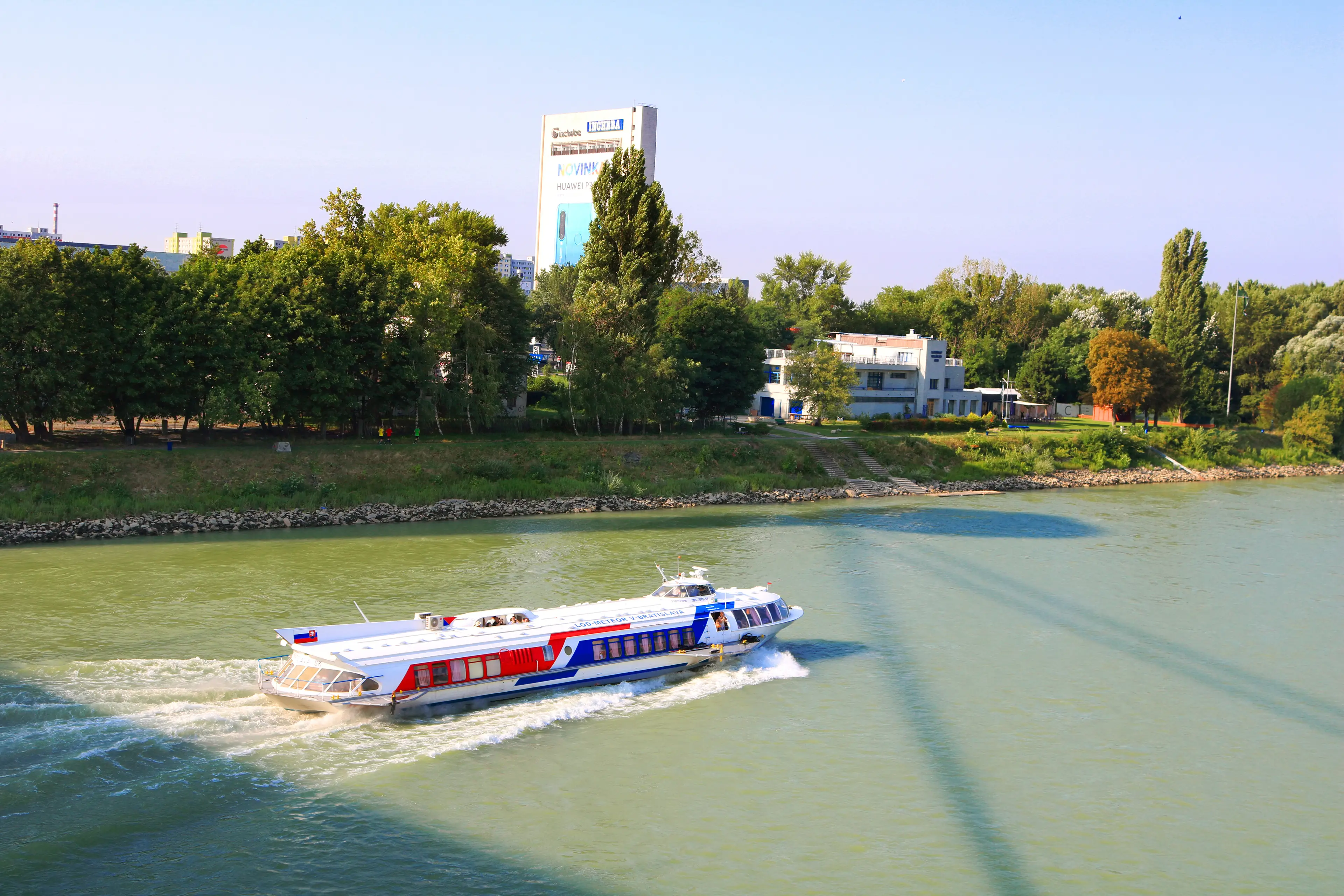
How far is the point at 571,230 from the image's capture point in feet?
288

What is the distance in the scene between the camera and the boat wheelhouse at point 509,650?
71.5ft

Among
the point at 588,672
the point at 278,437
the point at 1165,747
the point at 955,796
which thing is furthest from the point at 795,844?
the point at 278,437

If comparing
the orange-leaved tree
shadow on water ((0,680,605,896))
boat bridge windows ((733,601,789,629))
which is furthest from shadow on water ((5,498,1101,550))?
the orange-leaved tree

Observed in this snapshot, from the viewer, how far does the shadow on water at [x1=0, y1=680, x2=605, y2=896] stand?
15.9 m

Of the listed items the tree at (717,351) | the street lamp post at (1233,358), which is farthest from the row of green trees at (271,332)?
the street lamp post at (1233,358)

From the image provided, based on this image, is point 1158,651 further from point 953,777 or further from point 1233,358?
point 1233,358

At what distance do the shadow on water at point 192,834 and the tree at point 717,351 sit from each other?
51.2 metres

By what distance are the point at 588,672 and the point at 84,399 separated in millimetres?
31698

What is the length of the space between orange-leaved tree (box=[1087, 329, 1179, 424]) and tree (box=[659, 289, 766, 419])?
3556cm

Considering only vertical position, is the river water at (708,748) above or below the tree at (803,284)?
below

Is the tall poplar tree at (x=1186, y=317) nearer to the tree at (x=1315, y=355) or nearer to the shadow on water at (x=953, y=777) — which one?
the tree at (x=1315, y=355)

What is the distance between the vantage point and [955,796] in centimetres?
1980

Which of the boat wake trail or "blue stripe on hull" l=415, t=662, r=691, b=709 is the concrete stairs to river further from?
the boat wake trail

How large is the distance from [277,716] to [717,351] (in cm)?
5097
